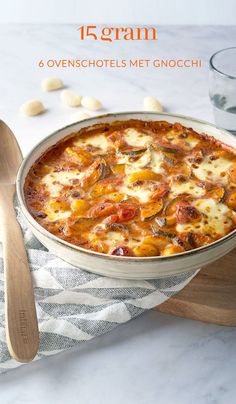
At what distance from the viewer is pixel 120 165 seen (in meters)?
2.82

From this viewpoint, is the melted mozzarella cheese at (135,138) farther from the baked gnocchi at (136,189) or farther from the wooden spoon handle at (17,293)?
the wooden spoon handle at (17,293)

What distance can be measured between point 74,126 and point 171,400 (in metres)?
1.14

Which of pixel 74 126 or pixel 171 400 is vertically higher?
pixel 74 126

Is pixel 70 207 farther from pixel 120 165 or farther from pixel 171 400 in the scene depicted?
pixel 171 400

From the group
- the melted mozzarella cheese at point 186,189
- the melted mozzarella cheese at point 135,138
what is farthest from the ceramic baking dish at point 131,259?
the melted mozzarella cheese at point 135,138

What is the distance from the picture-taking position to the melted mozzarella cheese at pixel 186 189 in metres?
2.67

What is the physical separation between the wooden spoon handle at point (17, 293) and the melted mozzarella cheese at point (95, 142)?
1.12 ft

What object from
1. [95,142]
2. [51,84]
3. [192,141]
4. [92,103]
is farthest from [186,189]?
[51,84]

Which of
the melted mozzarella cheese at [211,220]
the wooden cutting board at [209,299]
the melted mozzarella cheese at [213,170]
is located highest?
the melted mozzarella cheese at [213,170]

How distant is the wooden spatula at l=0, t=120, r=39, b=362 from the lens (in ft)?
7.32

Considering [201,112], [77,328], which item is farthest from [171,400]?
[201,112]

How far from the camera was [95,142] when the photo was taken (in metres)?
2.96

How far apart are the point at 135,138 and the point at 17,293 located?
88 centimetres

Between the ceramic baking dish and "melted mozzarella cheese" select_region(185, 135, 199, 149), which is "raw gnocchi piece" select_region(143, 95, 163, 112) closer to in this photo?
"melted mozzarella cheese" select_region(185, 135, 199, 149)
